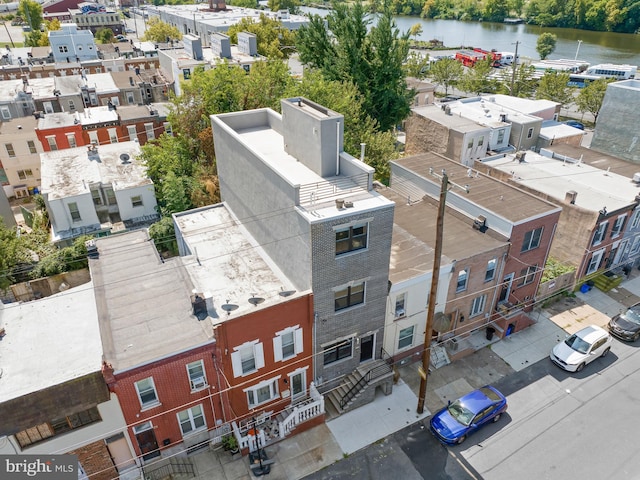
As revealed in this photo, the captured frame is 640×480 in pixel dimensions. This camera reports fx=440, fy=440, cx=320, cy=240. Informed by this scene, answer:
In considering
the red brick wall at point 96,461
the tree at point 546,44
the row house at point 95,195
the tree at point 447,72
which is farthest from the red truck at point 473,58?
the red brick wall at point 96,461

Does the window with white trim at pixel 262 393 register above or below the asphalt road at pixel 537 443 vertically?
above

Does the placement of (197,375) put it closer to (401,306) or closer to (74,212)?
(401,306)

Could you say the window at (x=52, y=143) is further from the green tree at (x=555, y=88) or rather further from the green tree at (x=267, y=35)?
the green tree at (x=555, y=88)

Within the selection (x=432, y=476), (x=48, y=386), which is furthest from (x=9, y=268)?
(x=432, y=476)

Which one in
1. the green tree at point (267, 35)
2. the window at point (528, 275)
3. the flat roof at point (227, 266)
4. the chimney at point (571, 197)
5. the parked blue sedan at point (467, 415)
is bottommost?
the parked blue sedan at point (467, 415)

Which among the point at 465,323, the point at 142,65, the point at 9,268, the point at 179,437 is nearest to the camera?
the point at 179,437

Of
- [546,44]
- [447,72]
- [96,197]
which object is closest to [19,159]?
[96,197]

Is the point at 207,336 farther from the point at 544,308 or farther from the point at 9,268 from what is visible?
the point at 544,308
